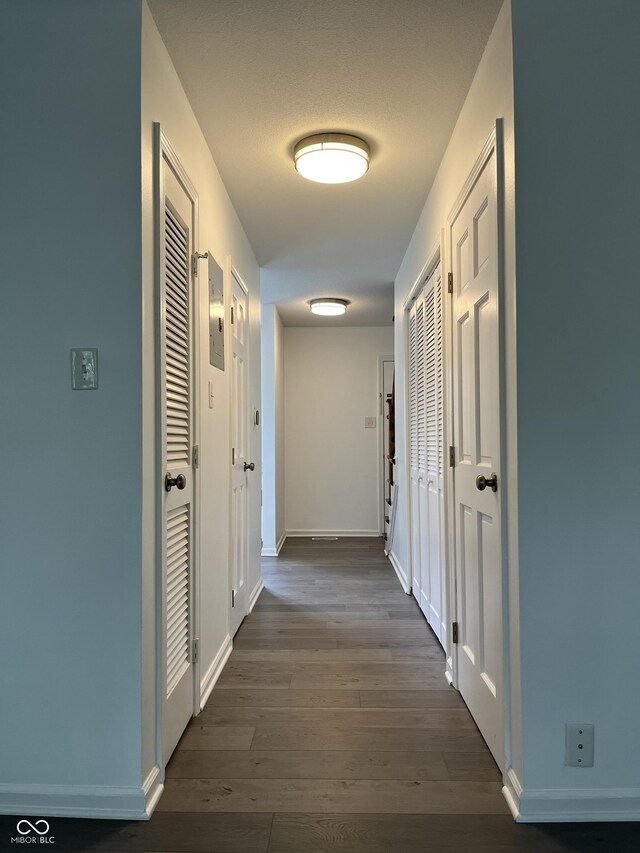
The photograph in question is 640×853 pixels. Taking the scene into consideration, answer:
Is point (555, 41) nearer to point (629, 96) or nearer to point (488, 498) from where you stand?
point (629, 96)

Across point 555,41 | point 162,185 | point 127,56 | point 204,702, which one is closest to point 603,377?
point 555,41

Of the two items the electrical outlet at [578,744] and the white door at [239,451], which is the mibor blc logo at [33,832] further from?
the white door at [239,451]

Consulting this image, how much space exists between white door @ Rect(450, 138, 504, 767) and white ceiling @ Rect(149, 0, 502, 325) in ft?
1.34

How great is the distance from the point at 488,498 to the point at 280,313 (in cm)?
428

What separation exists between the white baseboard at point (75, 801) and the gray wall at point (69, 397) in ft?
0.08

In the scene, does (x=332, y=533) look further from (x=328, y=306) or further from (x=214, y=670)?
(x=214, y=670)

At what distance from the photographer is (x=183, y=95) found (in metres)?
2.10

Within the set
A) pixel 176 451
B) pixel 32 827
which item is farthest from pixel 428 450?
pixel 32 827

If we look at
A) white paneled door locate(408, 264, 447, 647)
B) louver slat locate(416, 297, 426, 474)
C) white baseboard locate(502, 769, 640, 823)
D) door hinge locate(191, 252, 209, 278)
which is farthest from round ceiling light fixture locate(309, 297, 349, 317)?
white baseboard locate(502, 769, 640, 823)

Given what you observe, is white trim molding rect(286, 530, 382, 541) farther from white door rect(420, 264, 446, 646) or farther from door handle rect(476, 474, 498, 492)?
door handle rect(476, 474, 498, 492)

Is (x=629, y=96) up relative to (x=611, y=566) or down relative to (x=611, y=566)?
up

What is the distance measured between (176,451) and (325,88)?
1417 millimetres

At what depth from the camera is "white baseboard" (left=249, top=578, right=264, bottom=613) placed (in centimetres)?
366

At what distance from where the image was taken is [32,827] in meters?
1.55
